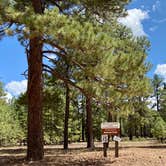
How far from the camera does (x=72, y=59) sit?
487 inches

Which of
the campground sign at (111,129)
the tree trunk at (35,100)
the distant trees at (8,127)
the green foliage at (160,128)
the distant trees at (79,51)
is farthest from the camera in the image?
A: the distant trees at (8,127)

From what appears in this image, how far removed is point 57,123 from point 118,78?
1226 inches

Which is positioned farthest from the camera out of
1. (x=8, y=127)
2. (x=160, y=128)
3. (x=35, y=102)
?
(x=8, y=127)

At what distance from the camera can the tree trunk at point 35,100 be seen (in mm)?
13438

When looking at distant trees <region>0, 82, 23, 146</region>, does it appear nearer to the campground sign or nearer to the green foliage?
the green foliage

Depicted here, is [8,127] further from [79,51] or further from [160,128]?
[79,51]

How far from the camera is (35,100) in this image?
13.7 metres

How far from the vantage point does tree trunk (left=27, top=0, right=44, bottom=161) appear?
13.4 m

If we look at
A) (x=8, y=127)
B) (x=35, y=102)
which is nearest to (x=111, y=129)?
(x=35, y=102)

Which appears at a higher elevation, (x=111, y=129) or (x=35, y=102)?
(x=35, y=102)

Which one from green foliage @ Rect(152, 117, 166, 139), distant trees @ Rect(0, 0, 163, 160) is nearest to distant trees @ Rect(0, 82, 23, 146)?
green foliage @ Rect(152, 117, 166, 139)

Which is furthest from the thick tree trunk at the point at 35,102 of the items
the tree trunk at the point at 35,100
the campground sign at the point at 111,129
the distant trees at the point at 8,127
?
the distant trees at the point at 8,127

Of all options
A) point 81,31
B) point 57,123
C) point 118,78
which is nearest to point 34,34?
point 81,31

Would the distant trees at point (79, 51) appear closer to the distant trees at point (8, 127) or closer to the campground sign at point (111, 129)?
the campground sign at point (111, 129)
